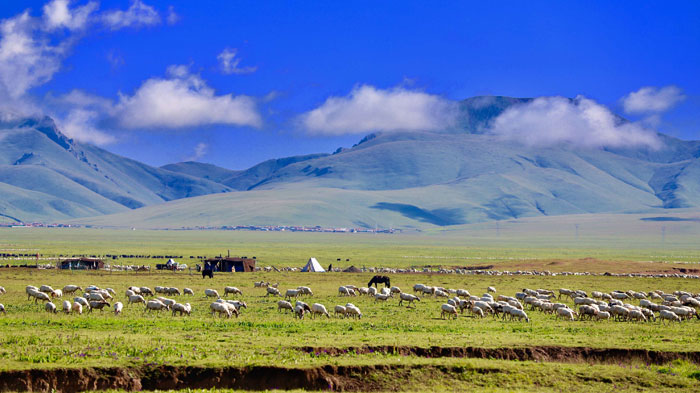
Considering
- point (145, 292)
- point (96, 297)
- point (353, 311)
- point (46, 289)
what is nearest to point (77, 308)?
point (96, 297)

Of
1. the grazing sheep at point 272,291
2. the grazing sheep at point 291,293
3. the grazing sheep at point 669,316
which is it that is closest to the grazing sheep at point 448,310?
the grazing sheep at point 669,316

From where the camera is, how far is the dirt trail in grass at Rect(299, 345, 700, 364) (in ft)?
76.9

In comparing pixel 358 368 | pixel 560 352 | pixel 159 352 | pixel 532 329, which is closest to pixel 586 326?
pixel 532 329

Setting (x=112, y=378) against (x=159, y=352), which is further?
(x=159, y=352)

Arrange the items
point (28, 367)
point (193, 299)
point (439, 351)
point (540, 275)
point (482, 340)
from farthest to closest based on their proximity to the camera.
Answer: point (540, 275) → point (193, 299) → point (482, 340) → point (439, 351) → point (28, 367)

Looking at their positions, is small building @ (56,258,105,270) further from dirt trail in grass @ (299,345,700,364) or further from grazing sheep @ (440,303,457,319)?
dirt trail in grass @ (299,345,700,364)

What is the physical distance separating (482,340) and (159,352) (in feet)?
34.5

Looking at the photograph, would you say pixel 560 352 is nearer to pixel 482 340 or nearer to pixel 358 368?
pixel 482 340

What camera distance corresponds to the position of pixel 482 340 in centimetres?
2542

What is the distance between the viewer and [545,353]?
79.0 feet

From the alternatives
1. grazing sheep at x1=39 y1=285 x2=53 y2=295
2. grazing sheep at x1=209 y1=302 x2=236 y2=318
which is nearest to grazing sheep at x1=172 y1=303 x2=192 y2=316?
grazing sheep at x1=209 y1=302 x2=236 y2=318

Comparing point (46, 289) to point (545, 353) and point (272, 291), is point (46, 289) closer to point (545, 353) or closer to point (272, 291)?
point (272, 291)

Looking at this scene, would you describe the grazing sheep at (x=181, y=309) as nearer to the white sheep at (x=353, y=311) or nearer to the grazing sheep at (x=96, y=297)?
the grazing sheep at (x=96, y=297)

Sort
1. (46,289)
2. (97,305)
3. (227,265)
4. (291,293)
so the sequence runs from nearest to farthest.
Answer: (97,305) < (46,289) < (291,293) < (227,265)
